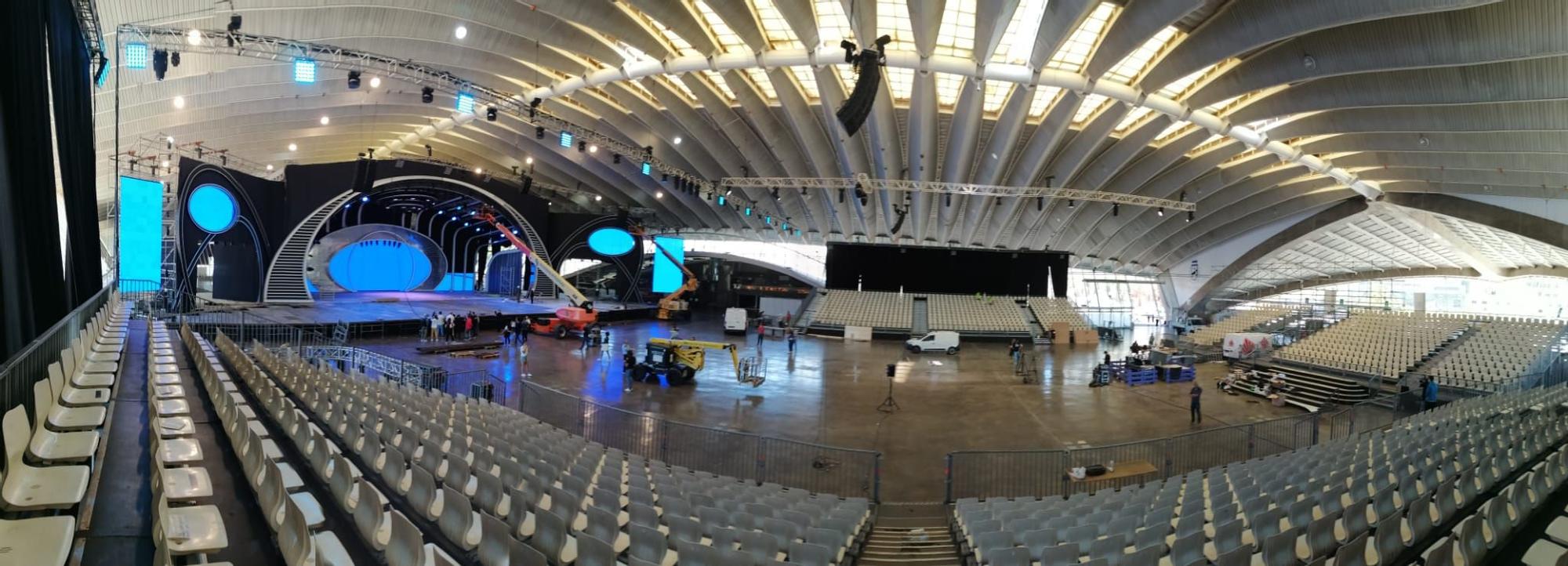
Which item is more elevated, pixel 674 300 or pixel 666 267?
pixel 666 267

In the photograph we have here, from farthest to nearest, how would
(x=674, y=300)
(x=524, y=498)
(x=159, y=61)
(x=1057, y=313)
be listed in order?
(x=1057, y=313) < (x=674, y=300) < (x=159, y=61) < (x=524, y=498)

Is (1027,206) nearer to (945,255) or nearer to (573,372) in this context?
(945,255)

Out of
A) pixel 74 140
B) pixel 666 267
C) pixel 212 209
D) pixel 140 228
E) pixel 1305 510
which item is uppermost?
pixel 212 209

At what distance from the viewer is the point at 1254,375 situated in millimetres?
22844

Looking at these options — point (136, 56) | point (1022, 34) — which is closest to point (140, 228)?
point (136, 56)

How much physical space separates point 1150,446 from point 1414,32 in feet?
35.6

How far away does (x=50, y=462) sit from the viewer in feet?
13.8

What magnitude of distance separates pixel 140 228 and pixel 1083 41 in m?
31.3

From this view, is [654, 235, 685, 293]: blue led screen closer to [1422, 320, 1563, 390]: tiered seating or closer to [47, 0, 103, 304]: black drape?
[47, 0, 103, 304]: black drape

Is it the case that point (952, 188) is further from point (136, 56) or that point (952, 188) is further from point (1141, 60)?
point (136, 56)

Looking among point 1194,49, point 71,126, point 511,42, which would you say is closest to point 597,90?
point 511,42

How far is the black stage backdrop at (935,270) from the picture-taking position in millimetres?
44750

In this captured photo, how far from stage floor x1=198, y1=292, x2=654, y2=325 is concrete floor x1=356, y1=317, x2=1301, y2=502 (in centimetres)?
326

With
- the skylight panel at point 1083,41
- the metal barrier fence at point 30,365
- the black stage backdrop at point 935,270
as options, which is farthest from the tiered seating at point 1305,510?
the black stage backdrop at point 935,270
